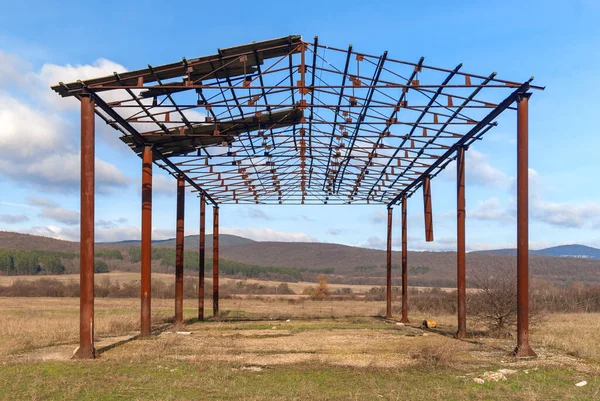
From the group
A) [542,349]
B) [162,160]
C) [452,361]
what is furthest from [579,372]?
[162,160]

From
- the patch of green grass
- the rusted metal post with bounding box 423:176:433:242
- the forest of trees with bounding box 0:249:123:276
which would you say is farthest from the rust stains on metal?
the forest of trees with bounding box 0:249:123:276

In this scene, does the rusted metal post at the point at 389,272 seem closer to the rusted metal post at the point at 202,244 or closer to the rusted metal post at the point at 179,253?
the rusted metal post at the point at 202,244

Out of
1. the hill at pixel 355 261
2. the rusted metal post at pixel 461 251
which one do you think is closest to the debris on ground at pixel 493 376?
the rusted metal post at pixel 461 251

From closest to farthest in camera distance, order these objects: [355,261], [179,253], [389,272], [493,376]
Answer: [493,376], [179,253], [389,272], [355,261]

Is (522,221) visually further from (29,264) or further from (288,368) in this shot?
(29,264)

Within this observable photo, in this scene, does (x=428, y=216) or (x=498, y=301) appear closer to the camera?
(x=498, y=301)

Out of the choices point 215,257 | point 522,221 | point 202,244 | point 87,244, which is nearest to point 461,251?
point 522,221

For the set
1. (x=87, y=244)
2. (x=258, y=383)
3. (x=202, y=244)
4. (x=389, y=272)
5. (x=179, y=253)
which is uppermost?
(x=87, y=244)

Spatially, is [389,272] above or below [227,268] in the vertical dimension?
above

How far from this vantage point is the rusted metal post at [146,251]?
767 inches

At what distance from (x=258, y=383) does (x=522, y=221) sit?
26.9 feet

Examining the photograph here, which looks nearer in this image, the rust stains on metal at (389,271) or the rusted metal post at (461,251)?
the rusted metal post at (461,251)

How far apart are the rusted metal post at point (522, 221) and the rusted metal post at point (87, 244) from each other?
1041 cm

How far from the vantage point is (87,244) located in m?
14.9
